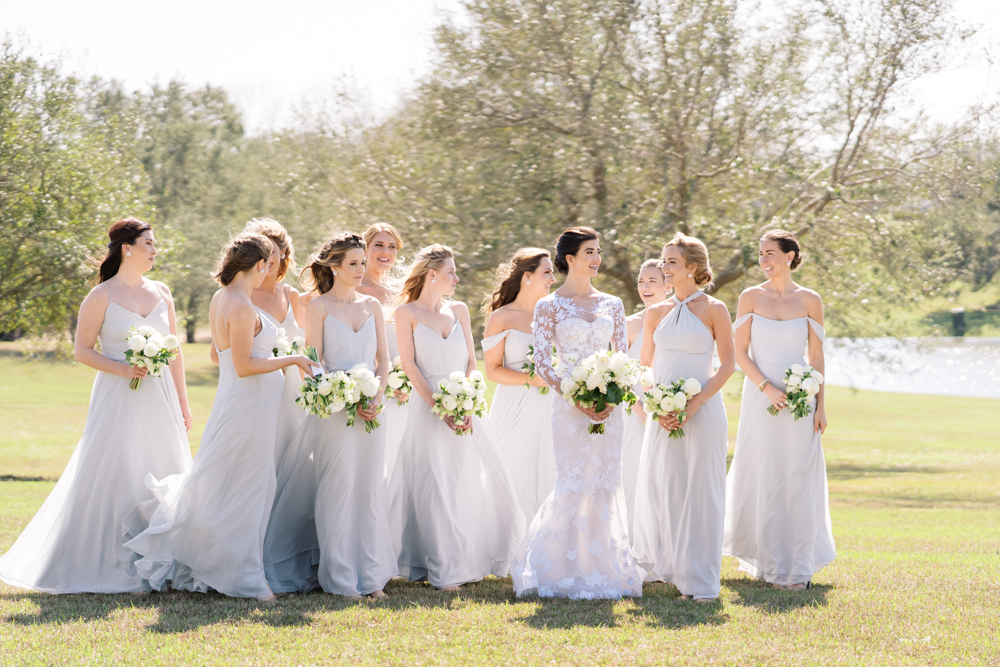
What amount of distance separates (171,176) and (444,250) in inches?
1861

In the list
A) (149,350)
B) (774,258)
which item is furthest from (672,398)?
(149,350)

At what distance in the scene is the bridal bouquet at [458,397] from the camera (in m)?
7.26

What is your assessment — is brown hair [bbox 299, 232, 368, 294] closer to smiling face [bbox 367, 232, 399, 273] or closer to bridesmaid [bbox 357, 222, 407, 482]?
bridesmaid [bbox 357, 222, 407, 482]

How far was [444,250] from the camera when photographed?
770cm

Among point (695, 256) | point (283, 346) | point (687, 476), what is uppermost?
point (695, 256)

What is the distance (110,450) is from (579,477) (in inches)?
149

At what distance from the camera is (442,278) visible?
7609 millimetres

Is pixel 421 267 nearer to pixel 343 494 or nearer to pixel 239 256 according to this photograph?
pixel 239 256

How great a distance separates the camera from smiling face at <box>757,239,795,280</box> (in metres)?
7.51

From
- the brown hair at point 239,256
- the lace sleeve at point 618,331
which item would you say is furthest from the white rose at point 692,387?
the brown hair at point 239,256

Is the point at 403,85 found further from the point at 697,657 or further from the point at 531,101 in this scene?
the point at 697,657

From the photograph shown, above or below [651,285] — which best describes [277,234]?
above

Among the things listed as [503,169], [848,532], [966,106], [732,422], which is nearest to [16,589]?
[848,532]

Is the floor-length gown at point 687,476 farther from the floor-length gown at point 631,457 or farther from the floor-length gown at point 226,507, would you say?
the floor-length gown at point 226,507
